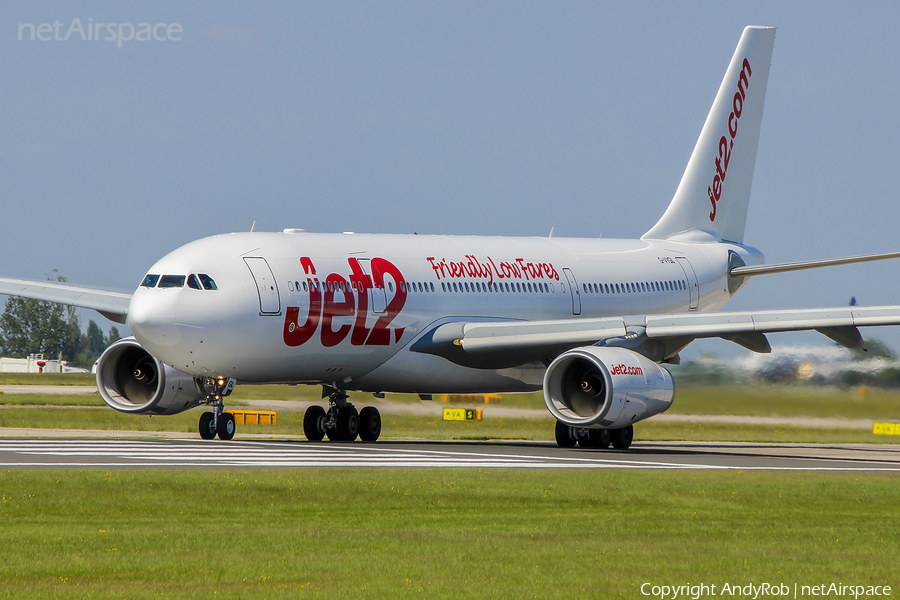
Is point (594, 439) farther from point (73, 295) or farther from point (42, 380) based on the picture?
point (42, 380)

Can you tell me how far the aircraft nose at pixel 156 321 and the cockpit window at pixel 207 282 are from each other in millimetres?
550

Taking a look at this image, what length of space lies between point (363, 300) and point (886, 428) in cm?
1311

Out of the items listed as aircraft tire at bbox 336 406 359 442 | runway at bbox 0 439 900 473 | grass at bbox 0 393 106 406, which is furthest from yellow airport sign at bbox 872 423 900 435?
grass at bbox 0 393 106 406

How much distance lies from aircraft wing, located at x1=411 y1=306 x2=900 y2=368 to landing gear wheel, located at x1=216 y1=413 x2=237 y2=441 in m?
3.97

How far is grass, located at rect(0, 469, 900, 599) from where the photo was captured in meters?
10.4

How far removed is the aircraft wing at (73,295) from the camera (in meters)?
28.8

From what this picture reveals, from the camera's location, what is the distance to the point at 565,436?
2716cm

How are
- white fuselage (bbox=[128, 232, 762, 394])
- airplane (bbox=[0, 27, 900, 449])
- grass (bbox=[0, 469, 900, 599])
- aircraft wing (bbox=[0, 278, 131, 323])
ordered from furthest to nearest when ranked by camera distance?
aircraft wing (bbox=[0, 278, 131, 323]) < airplane (bbox=[0, 27, 900, 449]) < white fuselage (bbox=[128, 232, 762, 394]) < grass (bbox=[0, 469, 900, 599])

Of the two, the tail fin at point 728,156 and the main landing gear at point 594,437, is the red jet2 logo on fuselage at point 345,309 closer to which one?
the main landing gear at point 594,437

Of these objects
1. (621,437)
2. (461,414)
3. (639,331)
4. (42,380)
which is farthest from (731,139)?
(42,380)

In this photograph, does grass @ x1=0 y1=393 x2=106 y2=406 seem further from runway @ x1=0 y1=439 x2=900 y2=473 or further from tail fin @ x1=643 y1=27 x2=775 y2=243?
runway @ x1=0 y1=439 x2=900 y2=473

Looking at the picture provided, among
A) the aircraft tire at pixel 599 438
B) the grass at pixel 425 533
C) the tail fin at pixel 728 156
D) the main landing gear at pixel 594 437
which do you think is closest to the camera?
the grass at pixel 425 533

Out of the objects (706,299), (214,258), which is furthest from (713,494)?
(706,299)

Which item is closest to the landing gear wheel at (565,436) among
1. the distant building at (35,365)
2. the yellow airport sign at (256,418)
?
the yellow airport sign at (256,418)
